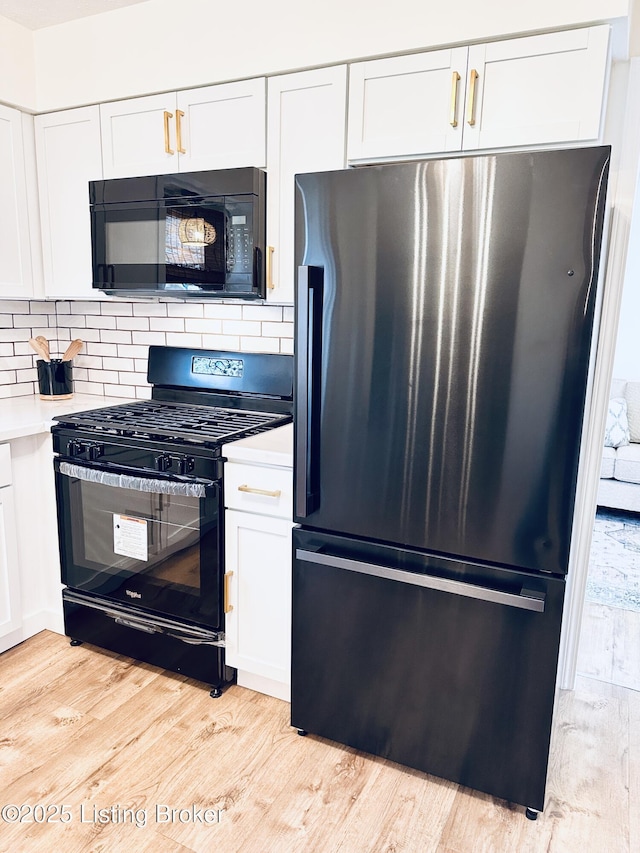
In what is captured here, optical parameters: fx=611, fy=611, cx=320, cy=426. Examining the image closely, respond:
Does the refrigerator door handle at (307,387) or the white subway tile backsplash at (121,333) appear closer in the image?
the refrigerator door handle at (307,387)

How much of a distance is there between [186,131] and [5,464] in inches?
54.9

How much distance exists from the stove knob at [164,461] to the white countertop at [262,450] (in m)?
0.20

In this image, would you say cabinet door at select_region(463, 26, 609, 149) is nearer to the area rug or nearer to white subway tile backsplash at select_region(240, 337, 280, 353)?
white subway tile backsplash at select_region(240, 337, 280, 353)

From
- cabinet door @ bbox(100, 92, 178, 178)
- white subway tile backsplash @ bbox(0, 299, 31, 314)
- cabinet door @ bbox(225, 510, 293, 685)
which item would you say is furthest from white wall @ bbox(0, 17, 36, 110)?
cabinet door @ bbox(225, 510, 293, 685)

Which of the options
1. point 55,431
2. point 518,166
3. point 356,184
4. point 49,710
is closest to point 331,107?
point 356,184

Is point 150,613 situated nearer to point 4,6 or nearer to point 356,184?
point 356,184

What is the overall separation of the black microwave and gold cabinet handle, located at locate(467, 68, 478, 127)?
2.38ft

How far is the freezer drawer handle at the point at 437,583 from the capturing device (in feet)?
5.03

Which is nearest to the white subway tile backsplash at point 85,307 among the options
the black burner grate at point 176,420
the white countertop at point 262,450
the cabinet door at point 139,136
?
the black burner grate at point 176,420

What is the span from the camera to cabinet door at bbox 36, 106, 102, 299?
2459 millimetres

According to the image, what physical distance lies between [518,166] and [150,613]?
6.16 feet

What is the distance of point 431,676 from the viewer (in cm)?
170

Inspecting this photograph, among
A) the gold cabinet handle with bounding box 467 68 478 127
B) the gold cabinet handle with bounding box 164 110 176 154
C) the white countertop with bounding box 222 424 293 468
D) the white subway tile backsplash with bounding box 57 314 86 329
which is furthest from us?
the white subway tile backsplash with bounding box 57 314 86 329

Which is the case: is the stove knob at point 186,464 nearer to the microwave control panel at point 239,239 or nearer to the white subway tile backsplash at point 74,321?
the microwave control panel at point 239,239
